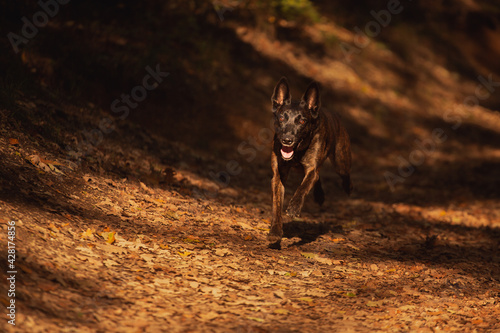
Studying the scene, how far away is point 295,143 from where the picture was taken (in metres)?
6.56

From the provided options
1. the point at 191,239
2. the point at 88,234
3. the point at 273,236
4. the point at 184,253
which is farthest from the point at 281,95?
the point at 88,234

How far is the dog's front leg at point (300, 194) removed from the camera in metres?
6.43

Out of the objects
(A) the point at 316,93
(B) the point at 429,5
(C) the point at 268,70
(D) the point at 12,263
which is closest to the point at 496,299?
(A) the point at 316,93

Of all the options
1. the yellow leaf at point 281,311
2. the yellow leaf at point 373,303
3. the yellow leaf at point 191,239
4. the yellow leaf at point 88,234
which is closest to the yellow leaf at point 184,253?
the yellow leaf at point 191,239

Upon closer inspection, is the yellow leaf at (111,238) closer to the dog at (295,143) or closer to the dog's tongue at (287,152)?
the dog at (295,143)

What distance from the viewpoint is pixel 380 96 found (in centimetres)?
1903

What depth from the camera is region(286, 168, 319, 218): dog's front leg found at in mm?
6430

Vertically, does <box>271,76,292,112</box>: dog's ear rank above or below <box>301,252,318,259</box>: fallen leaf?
above

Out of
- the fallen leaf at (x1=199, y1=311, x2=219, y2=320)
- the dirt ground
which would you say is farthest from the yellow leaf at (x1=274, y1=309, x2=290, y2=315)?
the fallen leaf at (x1=199, y1=311, x2=219, y2=320)

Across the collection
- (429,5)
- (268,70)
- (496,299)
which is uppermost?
(429,5)

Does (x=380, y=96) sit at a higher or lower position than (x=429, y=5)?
lower

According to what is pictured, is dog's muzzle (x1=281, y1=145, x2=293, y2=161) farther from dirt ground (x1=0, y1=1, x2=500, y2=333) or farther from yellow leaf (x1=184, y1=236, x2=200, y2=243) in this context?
yellow leaf (x1=184, y1=236, x2=200, y2=243)

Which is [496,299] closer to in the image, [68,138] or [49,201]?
[49,201]

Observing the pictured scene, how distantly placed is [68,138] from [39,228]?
350cm
